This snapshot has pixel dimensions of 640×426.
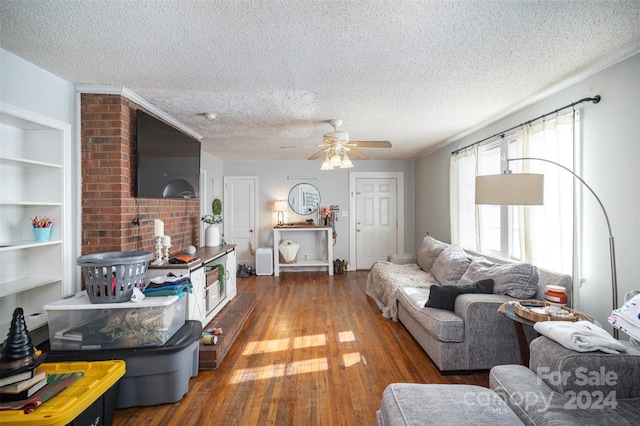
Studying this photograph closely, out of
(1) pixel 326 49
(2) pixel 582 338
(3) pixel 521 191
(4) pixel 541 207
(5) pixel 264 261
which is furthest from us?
(5) pixel 264 261

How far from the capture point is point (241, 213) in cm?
606

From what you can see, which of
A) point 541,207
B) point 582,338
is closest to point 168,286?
point 582,338

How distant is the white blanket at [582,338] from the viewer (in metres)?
1.40

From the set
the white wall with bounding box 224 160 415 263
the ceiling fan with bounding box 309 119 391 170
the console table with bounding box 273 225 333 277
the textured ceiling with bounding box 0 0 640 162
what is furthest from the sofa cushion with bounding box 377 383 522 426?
the white wall with bounding box 224 160 415 263

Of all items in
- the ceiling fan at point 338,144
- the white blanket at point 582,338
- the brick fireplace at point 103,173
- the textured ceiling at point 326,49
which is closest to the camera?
the white blanket at point 582,338

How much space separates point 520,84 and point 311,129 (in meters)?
2.20

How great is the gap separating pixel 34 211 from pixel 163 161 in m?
1.05

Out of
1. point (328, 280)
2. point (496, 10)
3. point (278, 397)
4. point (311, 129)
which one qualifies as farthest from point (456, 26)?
point (328, 280)

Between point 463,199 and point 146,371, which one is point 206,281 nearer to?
point 146,371

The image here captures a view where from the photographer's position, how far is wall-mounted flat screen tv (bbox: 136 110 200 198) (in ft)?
8.73

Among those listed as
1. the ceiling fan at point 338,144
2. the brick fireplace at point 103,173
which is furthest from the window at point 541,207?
the brick fireplace at point 103,173

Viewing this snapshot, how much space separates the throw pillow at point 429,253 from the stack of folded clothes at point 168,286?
3101mm

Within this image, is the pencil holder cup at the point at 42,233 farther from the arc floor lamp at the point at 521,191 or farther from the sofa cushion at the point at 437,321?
the arc floor lamp at the point at 521,191

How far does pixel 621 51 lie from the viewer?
1.90 m
